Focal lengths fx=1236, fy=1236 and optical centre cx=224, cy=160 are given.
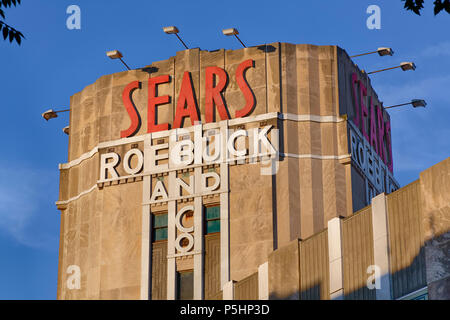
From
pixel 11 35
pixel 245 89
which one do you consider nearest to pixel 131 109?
pixel 245 89

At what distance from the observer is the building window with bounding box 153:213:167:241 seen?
6806 cm

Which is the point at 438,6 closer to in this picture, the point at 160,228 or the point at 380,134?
the point at 160,228

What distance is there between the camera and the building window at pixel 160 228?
223ft

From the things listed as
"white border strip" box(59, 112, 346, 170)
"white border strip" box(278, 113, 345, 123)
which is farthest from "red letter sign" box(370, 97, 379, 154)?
"white border strip" box(59, 112, 346, 170)

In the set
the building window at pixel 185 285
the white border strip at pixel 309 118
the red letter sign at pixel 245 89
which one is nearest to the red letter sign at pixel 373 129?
the white border strip at pixel 309 118

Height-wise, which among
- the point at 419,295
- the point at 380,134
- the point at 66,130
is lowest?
the point at 419,295

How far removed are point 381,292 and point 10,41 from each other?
68.5 feet

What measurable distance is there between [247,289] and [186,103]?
1895cm

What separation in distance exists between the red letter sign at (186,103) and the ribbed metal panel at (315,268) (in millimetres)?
20714

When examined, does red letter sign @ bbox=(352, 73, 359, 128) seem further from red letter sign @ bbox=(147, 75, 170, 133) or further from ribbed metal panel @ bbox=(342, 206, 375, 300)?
ribbed metal panel @ bbox=(342, 206, 375, 300)

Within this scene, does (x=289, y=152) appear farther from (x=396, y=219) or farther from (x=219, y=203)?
(x=396, y=219)

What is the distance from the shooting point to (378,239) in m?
46.2

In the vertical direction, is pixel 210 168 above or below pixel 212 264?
above

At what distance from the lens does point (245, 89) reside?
69000mm
